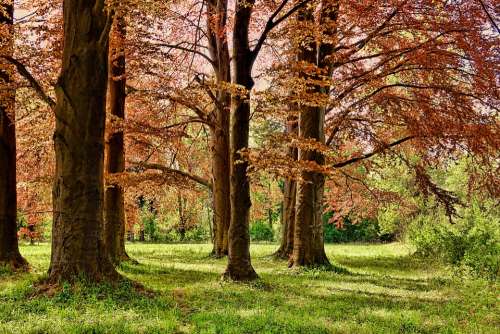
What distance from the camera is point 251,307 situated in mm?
8297

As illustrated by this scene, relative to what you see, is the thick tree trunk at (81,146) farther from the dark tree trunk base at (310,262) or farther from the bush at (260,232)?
the bush at (260,232)

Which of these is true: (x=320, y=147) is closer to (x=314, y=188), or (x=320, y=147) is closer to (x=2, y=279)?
(x=314, y=188)

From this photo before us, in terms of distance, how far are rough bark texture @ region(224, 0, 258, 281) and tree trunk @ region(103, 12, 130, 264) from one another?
4.64 metres

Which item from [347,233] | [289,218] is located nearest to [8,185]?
[289,218]

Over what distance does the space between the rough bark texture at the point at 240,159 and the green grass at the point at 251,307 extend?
554mm

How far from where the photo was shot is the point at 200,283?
11.4 m

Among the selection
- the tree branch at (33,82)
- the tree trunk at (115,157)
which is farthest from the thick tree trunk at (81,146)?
the tree trunk at (115,157)

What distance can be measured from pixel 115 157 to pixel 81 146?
22.4 ft

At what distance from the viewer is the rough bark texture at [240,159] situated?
1153cm

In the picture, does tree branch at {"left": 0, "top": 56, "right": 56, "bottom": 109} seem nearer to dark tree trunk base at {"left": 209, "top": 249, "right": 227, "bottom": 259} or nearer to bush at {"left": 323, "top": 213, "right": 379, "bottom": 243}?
dark tree trunk base at {"left": 209, "top": 249, "right": 227, "bottom": 259}

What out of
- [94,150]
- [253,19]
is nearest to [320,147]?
[94,150]

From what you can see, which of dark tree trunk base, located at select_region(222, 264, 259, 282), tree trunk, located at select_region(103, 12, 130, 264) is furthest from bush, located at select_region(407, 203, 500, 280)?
tree trunk, located at select_region(103, 12, 130, 264)

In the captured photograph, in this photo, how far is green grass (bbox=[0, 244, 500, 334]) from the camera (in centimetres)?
672

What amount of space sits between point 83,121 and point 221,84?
2.88m
